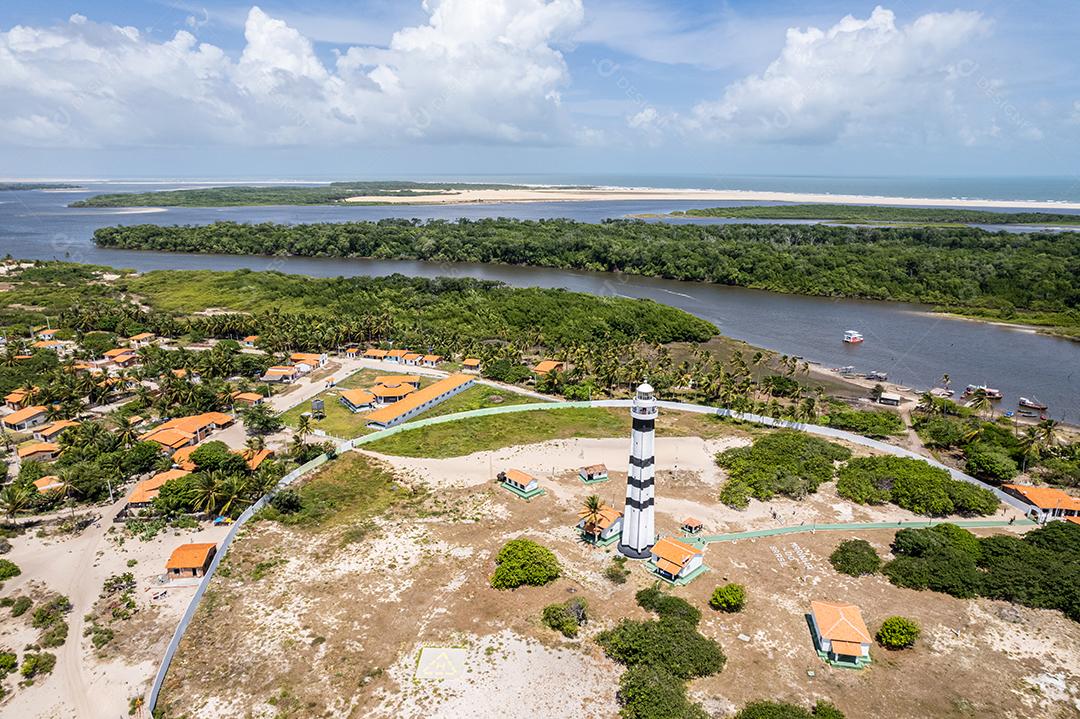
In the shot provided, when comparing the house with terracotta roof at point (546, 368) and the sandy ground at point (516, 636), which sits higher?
the house with terracotta roof at point (546, 368)

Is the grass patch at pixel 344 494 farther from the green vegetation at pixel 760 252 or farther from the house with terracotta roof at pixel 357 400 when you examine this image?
the green vegetation at pixel 760 252

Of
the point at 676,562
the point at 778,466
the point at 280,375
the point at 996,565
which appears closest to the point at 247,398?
the point at 280,375

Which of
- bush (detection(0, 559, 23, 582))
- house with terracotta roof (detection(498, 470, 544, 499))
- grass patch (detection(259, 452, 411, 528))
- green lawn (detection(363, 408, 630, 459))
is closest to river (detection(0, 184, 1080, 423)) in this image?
green lawn (detection(363, 408, 630, 459))

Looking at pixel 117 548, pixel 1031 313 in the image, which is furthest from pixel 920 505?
pixel 1031 313

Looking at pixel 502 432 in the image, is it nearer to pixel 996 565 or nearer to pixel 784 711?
pixel 784 711

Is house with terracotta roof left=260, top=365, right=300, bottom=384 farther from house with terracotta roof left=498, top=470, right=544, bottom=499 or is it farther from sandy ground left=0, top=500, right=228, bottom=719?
house with terracotta roof left=498, top=470, right=544, bottom=499

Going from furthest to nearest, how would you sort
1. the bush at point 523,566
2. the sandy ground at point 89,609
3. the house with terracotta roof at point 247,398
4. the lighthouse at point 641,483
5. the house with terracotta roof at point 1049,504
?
the house with terracotta roof at point 247,398, the house with terracotta roof at point 1049,504, the bush at point 523,566, the lighthouse at point 641,483, the sandy ground at point 89,609

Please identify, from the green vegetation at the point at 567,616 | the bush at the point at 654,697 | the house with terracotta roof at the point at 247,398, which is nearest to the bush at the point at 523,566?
the green vegetation at the point at 567,616
